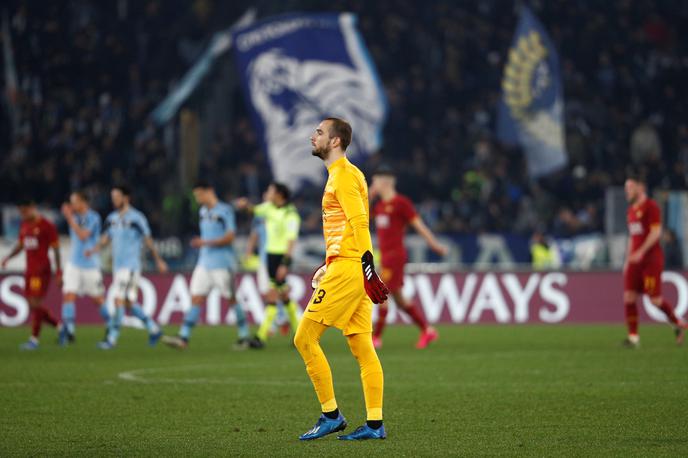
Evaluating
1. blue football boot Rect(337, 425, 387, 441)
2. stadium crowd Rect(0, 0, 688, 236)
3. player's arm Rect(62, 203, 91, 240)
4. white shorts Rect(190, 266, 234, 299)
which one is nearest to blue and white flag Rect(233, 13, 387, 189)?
stadium crowd Rect(0, 0, 688, 236)

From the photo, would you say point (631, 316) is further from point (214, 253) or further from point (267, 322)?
point (214, 253)

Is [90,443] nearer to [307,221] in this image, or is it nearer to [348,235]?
[348,235]

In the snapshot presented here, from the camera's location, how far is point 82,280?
2055cm

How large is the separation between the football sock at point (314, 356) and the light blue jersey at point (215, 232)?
9.40m

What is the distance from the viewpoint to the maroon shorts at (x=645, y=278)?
17.7 metres

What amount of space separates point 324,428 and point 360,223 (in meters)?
1.46

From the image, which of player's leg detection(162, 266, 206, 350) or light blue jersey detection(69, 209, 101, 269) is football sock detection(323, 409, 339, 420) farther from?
light blue jersey detection(69, 209, 101, 269)

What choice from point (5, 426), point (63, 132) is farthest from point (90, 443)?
point (63, 132)

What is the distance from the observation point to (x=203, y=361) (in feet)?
53.7

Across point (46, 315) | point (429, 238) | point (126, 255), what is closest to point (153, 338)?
point (126, 255)

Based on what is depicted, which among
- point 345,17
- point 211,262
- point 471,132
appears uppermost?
point 345,17

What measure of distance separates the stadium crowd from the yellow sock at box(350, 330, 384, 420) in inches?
783

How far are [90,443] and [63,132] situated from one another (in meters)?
23.7

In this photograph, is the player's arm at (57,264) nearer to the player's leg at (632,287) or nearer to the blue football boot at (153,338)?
the blue football boot at (153,338)
